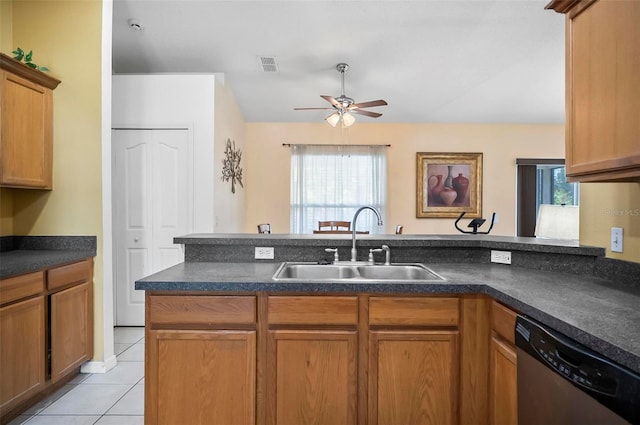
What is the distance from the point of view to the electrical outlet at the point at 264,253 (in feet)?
6.72

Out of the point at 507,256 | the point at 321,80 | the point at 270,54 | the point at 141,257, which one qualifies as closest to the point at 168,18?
the point at 270,54

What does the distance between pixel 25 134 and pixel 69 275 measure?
0.98m

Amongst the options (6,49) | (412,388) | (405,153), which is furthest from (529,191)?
(6,49)

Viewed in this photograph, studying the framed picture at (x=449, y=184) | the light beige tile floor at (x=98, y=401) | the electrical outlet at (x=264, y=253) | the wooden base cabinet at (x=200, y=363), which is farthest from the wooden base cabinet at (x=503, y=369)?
the framed picture at (x=449, y=184)

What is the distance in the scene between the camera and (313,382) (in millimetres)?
1486

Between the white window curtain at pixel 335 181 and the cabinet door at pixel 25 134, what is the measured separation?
129 inches

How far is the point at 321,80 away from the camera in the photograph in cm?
421

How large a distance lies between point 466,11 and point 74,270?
3.90m

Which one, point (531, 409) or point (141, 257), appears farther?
point (141, 257)

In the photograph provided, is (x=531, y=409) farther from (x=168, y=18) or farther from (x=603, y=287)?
(x=168, y=18)

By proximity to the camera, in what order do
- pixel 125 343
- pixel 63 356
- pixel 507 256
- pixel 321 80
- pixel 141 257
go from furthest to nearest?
pixel 321 80
pixel 141 257
pixel 125 343
pixel 63 356
pixel 507 256

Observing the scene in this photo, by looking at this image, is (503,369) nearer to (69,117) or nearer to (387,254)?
(387,254)

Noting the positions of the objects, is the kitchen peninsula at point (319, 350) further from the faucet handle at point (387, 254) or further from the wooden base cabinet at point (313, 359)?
the faucet handle at point (387, 254)

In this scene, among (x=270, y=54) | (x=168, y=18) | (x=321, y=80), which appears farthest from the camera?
(x=321, y=80)
